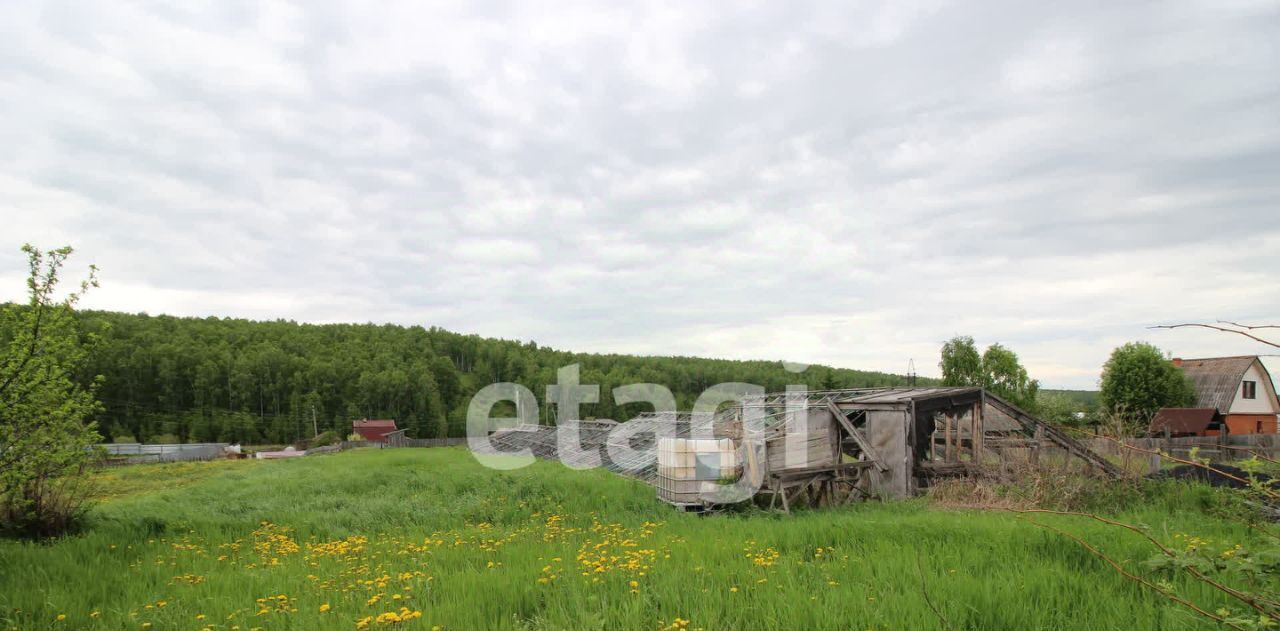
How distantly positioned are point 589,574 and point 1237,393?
57.9m

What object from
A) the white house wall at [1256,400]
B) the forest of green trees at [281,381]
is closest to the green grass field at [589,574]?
the white house wall at [1256,400]

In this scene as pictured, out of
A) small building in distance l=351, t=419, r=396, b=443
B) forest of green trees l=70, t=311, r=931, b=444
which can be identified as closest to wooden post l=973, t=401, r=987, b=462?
forest of green trees l=70, t=311, r=931, b=444

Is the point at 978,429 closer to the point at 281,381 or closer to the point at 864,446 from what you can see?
the point at 864,446

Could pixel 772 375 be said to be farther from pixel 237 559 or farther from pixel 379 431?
pixel 237 559

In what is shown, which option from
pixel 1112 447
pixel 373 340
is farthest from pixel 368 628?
pixel 373 340

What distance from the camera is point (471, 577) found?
7031 millimetres

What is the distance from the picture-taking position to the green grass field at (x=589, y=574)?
219 inches

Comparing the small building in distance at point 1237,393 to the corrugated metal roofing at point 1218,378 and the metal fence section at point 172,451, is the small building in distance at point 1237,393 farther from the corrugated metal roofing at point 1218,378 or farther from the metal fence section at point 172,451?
the metal fence section at point 172,451

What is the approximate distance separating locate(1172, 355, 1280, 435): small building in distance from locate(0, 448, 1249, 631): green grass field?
42.6 metres

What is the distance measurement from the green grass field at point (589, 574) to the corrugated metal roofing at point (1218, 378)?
4230 centimetres

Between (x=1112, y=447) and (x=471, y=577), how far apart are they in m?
20.5

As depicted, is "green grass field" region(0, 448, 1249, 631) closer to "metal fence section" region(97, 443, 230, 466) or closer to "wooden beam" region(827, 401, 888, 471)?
"wooden beam" region(827, 401, 888, 471)

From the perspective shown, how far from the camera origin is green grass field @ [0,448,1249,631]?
5551 mm

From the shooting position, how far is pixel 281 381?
307ft
